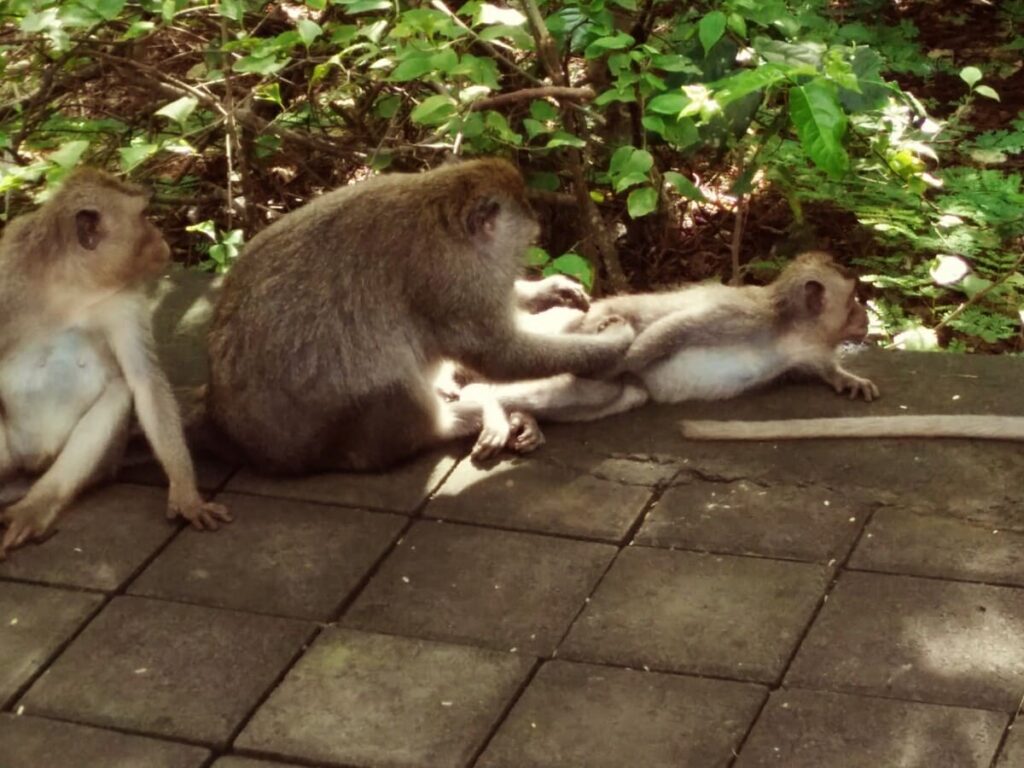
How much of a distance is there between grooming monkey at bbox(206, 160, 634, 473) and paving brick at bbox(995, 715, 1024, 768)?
2211 millimetres

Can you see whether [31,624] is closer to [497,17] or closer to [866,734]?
[866,734]

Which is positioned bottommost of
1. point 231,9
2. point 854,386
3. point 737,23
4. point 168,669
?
point 854,386

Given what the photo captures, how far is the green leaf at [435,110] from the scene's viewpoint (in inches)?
254

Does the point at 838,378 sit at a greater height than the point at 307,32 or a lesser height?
lesser

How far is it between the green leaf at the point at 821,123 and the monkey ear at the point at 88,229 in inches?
97.0

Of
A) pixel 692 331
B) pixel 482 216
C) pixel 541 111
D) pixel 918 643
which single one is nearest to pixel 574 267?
pixel 692 331

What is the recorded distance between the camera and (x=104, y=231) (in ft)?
17.7

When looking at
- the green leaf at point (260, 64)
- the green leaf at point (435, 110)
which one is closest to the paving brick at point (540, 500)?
the green leaf at point (435, 110)

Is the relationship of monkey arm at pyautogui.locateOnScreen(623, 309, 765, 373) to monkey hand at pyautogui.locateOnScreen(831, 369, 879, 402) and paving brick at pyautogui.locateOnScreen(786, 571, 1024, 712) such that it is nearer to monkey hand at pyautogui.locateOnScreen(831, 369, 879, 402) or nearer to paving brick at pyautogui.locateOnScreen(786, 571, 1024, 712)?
monkey hand at pyautogui.locateOnScreen(831, 369, 879, 402)

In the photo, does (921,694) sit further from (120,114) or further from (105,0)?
(120,114)

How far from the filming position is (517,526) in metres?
5.24

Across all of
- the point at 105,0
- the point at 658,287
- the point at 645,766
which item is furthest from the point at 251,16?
the point at 645,766

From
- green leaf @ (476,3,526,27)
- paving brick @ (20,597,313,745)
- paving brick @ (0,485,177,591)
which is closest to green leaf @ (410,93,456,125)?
green leaf @ (476,3,526,27)

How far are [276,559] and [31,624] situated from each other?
76 centimetres
